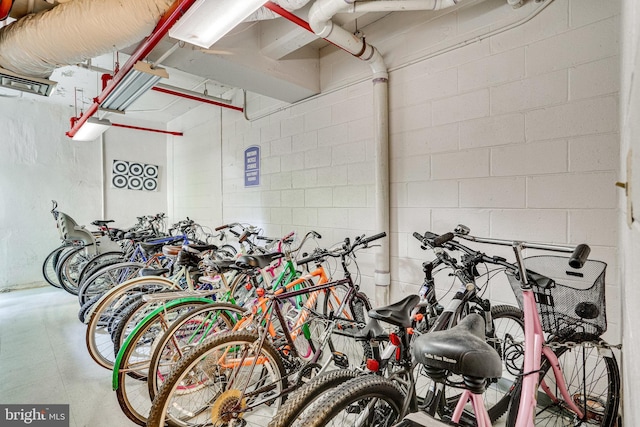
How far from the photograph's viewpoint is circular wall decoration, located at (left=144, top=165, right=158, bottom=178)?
5582mm

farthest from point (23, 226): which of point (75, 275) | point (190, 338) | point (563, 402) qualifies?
point (563, 402)

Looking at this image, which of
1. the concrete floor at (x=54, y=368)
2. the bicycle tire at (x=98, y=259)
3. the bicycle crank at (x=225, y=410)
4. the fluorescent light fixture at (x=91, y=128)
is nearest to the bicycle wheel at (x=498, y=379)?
the bicycle crank at (x=225, y=410)

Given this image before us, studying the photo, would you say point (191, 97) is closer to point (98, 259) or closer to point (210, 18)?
point (98, 259)

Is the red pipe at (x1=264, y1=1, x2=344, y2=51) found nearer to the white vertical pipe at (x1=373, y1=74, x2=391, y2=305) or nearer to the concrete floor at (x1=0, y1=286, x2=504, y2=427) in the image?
the white vertical pipe at (x1=373, y1=74, x2=391, y2=305)

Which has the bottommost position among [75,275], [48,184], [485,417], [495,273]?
[75,275]

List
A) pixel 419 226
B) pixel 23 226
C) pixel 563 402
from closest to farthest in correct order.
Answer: pixel 563 402 < pixel 419 226 < pixel 23 226

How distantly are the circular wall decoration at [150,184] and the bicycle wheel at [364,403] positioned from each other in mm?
5624

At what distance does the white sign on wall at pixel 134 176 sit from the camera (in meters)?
5.35

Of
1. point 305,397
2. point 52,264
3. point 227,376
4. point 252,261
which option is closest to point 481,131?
point 252,261

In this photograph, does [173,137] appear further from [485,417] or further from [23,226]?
[485,417]

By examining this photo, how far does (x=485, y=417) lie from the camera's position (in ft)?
2.88

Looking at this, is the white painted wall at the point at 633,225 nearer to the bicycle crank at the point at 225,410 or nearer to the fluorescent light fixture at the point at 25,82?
the bicycle crank at the point at 225,410

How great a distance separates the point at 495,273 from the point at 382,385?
1.33 metres

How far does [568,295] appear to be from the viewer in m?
1.20
